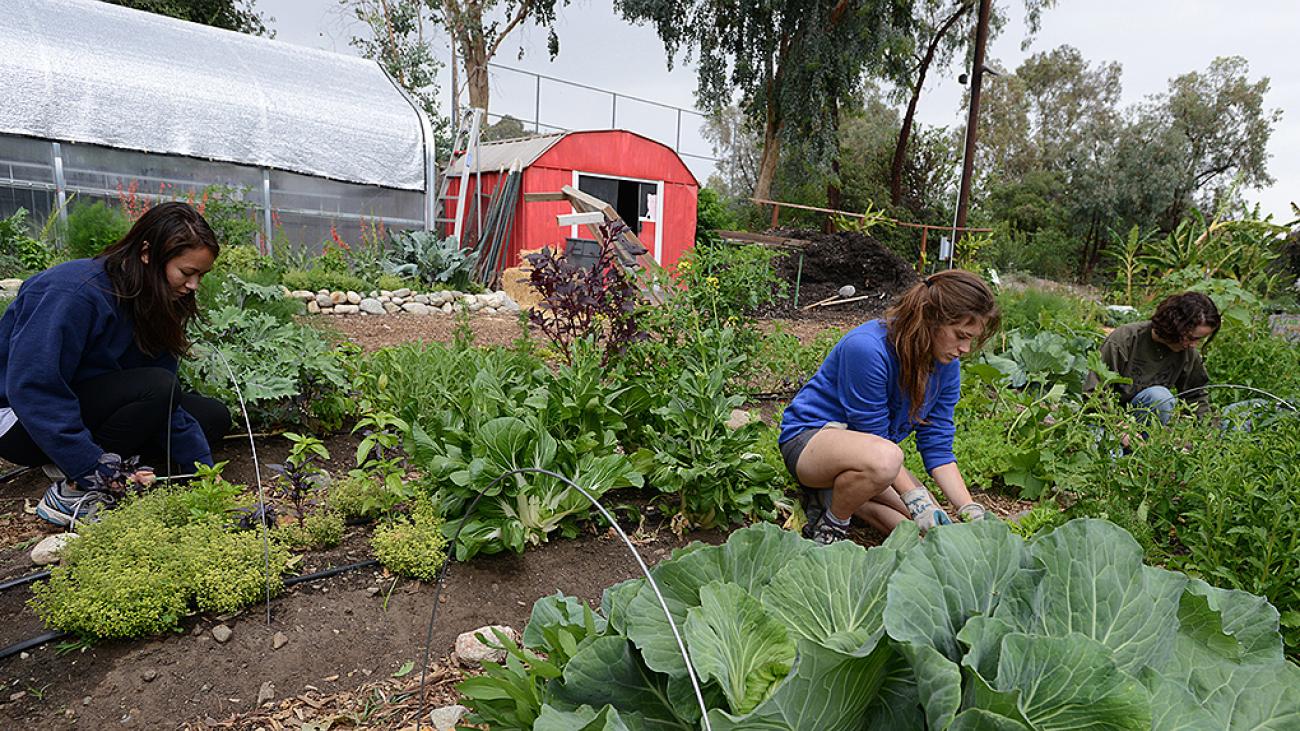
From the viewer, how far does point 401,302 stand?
869cm

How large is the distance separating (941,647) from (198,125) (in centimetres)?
1139

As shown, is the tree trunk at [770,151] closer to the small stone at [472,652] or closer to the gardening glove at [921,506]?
the gardening glove at [921,506]

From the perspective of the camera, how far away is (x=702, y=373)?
10.2 ft

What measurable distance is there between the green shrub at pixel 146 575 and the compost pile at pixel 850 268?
10168 millimetres

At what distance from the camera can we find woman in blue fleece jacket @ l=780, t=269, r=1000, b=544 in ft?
8.27

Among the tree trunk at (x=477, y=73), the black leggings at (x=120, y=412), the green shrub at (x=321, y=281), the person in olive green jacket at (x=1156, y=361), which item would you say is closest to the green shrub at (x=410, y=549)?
the black leggings at (x=120, y=412)

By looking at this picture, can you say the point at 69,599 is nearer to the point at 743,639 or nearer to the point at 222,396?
the point at 222,396

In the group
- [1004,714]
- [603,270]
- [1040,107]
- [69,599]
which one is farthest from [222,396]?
[1040,107]

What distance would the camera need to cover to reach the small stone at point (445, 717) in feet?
6.21

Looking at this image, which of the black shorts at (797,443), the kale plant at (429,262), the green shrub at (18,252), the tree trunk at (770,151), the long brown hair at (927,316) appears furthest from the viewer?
the tree trunk at (770,151)

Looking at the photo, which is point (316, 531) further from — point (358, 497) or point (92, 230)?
point (92, 230)

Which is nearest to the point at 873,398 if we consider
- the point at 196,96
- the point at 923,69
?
the point at 196,96

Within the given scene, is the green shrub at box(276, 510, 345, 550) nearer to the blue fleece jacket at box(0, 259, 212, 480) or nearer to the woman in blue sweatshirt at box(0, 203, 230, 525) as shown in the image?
the woman in blue sweatshirt at box(0, 203, 230, 525)

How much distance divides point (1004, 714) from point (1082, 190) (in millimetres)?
31883
